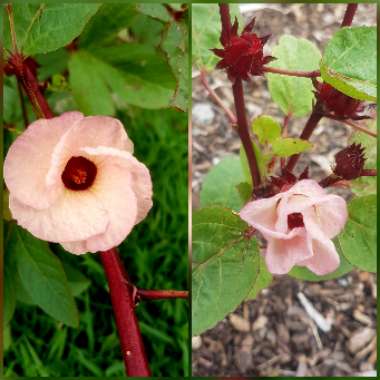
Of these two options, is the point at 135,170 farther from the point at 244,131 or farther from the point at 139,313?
the point at 139,313

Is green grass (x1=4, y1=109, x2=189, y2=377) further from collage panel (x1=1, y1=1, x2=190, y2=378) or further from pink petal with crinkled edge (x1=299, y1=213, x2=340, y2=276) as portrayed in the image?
pink petal with crinkled edge (x1=299, y1=213, x2=340, y2=276)

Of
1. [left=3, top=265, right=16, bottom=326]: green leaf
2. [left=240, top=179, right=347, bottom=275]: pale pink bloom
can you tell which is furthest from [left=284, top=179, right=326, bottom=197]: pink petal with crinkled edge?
[left=3, top=265, right=16, bottom=326]: green leaf

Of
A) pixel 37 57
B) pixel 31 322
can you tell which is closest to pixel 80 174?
pixel 37 57

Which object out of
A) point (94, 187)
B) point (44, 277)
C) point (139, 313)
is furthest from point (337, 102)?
point (139, 313)

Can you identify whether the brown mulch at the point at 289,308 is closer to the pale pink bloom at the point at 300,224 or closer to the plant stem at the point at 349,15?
the plant stem at the point at 349,15

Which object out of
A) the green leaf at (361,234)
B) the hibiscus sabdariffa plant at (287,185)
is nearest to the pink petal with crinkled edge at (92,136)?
the hibiscus sabdariffa plant at (287,185)
